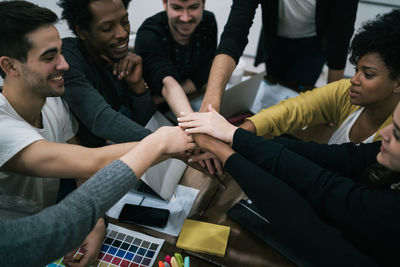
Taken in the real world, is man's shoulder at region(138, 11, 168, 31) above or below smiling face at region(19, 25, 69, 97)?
above

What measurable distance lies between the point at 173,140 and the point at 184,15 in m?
0.82

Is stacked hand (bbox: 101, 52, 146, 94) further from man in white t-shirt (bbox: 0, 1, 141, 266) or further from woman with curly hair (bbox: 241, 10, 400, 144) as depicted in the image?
woman with curly hair (bbox: 241, 10, 400, 144)

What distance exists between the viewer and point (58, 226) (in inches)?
22.9

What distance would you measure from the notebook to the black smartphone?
81mm

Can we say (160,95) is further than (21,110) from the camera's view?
Yes

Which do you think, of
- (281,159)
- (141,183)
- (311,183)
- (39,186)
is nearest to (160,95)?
(141,183)

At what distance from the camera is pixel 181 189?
1.02m

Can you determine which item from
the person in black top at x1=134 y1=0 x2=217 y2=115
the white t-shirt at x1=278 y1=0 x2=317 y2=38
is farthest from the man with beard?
the white t-shirt at x1=278 y1=0 x2=317 y2=38

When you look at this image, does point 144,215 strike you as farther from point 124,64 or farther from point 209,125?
point 124,64

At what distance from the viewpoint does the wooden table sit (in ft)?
2.62

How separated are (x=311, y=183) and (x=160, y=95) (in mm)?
924

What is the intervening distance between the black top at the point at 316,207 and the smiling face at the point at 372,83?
199 millimetres

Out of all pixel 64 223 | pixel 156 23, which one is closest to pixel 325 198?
pixel 64 223

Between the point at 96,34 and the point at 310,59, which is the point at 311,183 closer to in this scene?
the point at 96,34
